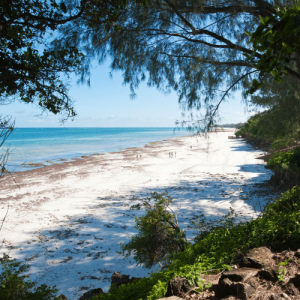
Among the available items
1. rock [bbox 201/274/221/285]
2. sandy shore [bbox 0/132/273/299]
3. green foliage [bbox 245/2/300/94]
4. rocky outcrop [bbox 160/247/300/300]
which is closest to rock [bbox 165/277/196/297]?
rocky outcrop [bbox 160/247/300/300]

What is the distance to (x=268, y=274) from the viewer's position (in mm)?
1812

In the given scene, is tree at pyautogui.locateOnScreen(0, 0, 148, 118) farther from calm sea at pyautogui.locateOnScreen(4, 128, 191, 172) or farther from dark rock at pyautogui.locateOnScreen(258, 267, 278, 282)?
dark rock at pyautogui.locateOnScreen(258, 267, 278, 282)

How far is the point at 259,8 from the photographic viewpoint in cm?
432

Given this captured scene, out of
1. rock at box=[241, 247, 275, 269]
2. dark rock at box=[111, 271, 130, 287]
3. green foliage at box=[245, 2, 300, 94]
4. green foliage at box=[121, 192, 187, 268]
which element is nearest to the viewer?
green foliage at box=[245, 2, 300, 94]

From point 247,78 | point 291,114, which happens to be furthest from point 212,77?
point 291,114

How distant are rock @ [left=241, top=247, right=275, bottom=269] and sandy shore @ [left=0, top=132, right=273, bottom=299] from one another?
218 cm

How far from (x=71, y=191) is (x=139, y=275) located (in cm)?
720

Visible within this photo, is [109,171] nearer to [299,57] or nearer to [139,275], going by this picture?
[139,275]

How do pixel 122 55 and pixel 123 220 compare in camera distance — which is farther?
pixel 123 220

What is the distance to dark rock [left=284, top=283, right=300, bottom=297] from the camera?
5.36 ft

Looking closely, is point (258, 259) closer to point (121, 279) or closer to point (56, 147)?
point (121, 279)

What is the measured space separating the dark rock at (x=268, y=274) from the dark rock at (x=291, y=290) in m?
0.10

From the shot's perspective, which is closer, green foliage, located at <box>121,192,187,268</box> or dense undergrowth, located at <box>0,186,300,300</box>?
dense undergrowth, located at <box>0,186,300,300</box>

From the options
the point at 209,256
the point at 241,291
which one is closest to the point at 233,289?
the point at 241,291
